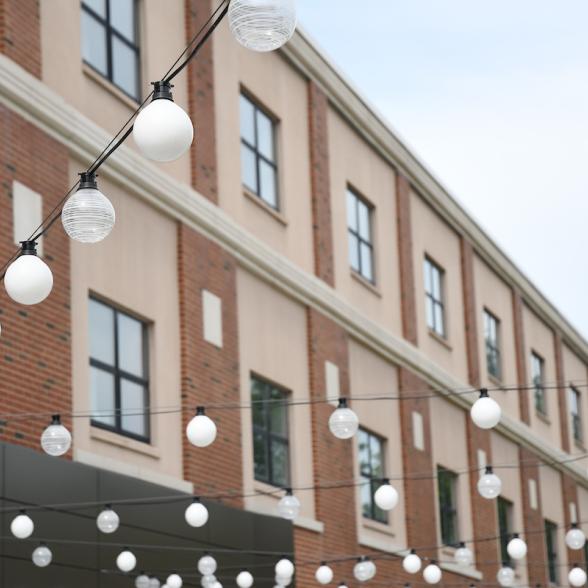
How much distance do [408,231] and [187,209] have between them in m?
11.7

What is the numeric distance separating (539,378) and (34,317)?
28.0m

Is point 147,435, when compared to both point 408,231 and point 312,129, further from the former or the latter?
point 408,231

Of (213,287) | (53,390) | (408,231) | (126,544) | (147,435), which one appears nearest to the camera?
(53,390)

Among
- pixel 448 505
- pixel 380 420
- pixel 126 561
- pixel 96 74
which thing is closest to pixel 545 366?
pixel 448 505

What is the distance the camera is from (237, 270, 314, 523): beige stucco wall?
2445 cm

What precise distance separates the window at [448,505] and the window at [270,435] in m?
8.40

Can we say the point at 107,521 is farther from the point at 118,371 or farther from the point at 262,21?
the point at 262,21

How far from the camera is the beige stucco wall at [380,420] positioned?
95.6 feet

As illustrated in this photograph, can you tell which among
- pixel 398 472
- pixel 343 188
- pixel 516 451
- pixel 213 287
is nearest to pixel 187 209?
pixel 213 287

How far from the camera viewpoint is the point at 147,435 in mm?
21469

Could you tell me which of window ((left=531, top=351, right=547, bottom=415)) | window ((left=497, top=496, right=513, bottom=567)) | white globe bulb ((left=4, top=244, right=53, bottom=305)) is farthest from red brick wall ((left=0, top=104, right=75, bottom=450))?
window ((left=531, top=351, right=547, bottom=415))

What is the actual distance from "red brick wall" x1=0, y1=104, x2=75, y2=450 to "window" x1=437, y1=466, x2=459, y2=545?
16379 millimetres

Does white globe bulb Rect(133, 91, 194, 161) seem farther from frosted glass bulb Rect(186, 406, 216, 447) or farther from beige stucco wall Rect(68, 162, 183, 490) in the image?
beige stucco wall Rect(68, 162, 183, 490)

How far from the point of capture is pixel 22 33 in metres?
18.9
